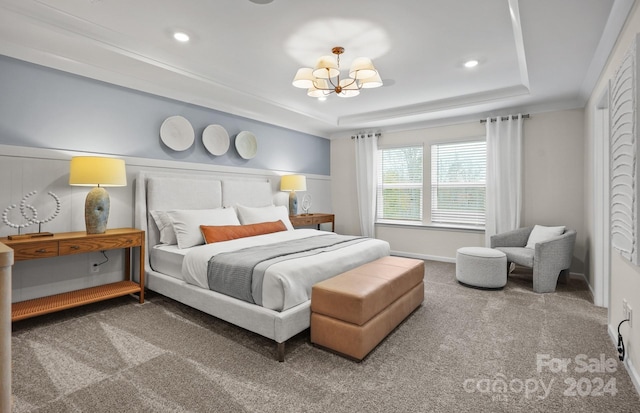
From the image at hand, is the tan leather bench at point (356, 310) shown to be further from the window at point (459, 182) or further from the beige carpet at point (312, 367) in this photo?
the window at point (459, 182)

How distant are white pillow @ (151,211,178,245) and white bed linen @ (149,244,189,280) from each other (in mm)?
77

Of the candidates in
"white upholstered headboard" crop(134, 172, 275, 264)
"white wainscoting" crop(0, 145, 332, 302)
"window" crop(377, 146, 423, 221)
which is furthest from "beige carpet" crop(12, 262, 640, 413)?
"window" crop(377, 146, 423, 221)

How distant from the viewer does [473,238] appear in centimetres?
512

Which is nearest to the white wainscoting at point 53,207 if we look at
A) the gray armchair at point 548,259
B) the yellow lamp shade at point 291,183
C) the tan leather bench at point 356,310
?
the yellow lamp shade at point 291,183

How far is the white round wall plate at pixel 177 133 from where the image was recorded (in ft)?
12.7

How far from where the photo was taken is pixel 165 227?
360 cm

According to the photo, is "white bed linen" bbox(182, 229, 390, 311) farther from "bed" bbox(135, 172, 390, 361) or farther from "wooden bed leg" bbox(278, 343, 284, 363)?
"wooden bed leg" bbox(278, 343, 284, 363)

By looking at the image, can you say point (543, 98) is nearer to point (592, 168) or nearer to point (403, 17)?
point (592, 168)

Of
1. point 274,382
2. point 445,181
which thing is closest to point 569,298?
point 445,181

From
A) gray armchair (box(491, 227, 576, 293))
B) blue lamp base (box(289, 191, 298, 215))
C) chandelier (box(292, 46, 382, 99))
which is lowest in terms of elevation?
gray armchair (box(491, 227, 576, 293))

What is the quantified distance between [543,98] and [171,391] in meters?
5.15

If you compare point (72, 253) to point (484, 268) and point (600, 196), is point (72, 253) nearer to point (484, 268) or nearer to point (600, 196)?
point (484, 268)

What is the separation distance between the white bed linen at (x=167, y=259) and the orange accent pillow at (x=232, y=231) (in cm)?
28

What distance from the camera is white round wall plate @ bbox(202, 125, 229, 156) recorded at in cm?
430
